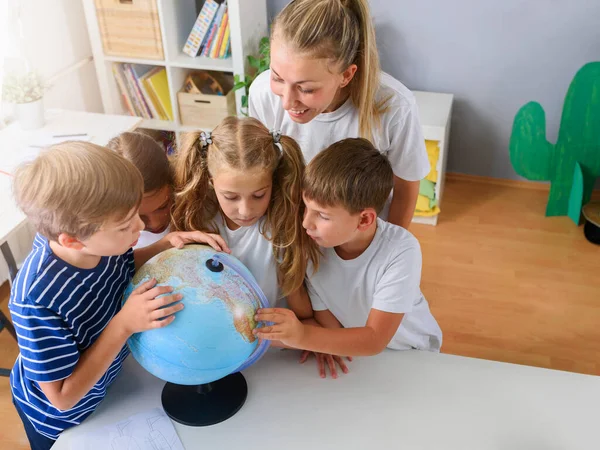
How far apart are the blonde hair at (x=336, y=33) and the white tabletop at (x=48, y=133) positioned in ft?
4.50

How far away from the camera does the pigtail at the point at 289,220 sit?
1521 millimetres

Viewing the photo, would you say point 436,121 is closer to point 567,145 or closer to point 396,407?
point 567,145

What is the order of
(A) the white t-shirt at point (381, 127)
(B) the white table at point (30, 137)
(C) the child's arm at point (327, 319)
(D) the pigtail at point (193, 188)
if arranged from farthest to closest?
1. (B) the white table at point (30, 137)
2. (A) the white t-shirt at point (381, 127)
3. (C) the child's arm at point (327, 319)
4. (D) the pigtail at point (193, 188)

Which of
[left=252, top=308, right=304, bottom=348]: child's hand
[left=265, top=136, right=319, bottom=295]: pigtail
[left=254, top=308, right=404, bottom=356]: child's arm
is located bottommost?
[left=254, top=308, right=404, bottom=356]: child's arm

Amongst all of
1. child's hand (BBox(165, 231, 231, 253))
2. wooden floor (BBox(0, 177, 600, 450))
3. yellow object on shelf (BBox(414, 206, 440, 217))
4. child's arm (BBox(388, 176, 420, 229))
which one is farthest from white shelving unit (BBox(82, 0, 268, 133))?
child's hand (BBox(165, 231, 231, 253))

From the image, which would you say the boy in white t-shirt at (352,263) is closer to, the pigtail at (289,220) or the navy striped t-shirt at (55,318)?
the pigtail at (289,220)

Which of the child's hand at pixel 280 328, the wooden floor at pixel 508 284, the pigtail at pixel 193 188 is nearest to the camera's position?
the child's hand at pixel 280 328

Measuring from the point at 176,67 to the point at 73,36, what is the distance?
61 cm

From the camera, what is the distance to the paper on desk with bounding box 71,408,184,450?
4.56 feet

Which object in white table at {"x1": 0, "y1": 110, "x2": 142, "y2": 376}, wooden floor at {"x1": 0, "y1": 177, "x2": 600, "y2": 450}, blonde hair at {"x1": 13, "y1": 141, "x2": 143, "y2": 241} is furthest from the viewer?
wooden floor at {"x1": 0, "y1": 177, "x2": 600, "y2": 450}

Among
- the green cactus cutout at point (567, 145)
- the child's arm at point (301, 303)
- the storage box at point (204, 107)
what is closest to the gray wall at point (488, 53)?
the green cactus cutout at point (567, 145)

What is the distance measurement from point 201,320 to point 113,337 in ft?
0.66

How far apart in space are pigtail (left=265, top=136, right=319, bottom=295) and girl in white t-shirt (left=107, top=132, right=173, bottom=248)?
29 centimetres

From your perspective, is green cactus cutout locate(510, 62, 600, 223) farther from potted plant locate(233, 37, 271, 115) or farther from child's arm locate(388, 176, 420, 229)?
child's arm locate(388, 176, 420, 229)
